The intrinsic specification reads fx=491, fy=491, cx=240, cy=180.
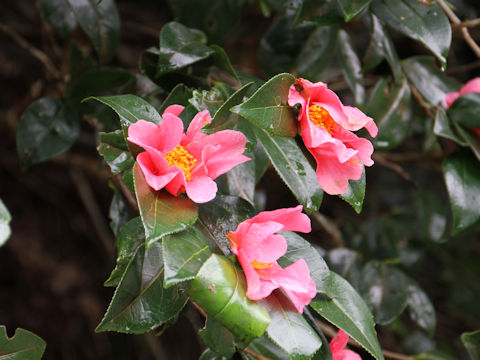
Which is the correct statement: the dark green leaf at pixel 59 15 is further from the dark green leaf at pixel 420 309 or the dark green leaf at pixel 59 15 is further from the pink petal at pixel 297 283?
the dark green leaf at pixel 420 309

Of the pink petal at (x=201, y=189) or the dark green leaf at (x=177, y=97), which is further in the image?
the dark green leaf at (x=177, y=97)

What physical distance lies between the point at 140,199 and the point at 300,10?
427 millimetres

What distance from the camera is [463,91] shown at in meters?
0.96

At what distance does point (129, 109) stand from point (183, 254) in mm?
206

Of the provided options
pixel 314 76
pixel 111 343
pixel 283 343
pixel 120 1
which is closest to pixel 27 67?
pixel 120 1

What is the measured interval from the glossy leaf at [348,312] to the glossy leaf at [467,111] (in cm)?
41

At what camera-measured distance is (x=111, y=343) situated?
1662 millimetres

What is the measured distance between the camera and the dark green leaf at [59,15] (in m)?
0.97

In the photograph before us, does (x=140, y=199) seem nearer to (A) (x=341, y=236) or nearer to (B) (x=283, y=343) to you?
(B) (x=283, y=343)

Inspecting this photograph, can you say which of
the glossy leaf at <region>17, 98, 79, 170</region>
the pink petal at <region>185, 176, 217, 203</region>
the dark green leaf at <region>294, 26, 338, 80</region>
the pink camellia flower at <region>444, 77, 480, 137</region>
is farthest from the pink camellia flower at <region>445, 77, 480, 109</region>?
the glossy leaf at <region>17, 98, 79, 170</region>

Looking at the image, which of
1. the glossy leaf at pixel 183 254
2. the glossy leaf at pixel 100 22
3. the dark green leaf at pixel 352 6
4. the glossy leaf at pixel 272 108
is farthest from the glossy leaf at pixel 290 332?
the glossy leaf at pixel 100 22

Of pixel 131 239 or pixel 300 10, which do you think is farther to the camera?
pixel 300 10

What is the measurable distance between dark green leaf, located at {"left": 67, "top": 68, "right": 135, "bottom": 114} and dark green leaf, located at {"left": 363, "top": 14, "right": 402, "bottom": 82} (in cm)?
45

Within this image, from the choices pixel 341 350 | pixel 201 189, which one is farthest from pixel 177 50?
pixel 341 350
